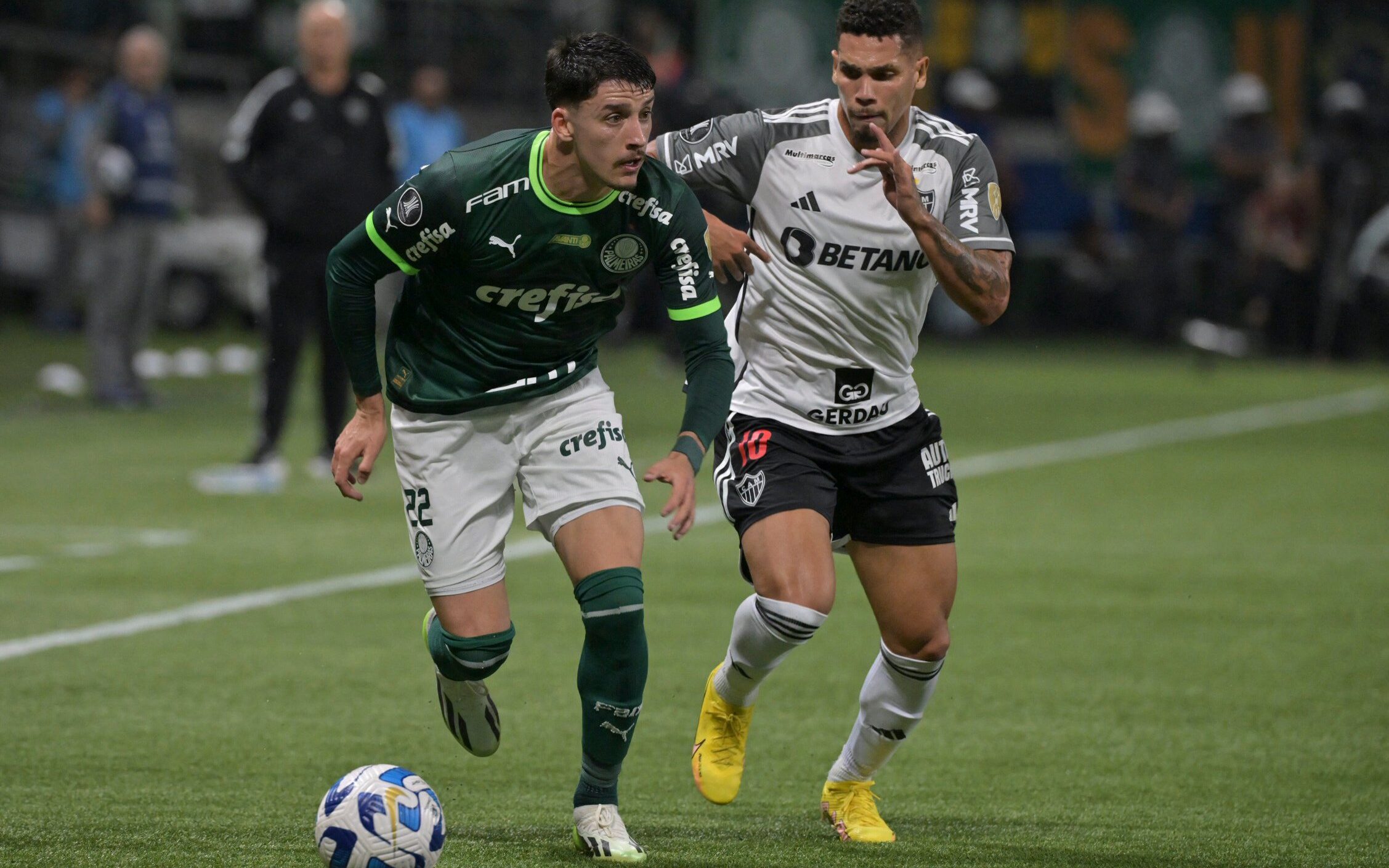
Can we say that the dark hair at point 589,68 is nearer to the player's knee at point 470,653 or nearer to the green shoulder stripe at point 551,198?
the green shoulder stripe at point 551,198

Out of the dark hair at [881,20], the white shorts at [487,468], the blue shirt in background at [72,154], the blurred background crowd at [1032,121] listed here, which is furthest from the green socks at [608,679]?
the blue shirt in background at [72,154]

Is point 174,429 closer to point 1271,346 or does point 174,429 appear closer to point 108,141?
point 108,141

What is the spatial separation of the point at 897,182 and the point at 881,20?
20.6 inches

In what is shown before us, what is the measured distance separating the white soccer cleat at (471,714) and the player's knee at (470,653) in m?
Answer: 0.06

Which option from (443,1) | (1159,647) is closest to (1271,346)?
(443,1)

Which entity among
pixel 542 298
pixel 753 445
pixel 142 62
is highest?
pixel 542 298

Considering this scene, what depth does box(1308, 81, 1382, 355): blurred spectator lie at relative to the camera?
946 inches

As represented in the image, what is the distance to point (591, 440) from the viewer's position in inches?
217

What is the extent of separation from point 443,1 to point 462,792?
72.4ft

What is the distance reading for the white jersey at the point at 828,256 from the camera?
5.81 meters

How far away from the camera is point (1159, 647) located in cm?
830

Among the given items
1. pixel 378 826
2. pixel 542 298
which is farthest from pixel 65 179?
pixel 378 826

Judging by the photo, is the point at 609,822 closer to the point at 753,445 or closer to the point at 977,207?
the point at 753,445

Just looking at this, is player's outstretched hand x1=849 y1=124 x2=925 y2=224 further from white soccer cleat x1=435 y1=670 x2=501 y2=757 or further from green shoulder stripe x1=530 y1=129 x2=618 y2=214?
white soccer cleat x1=435 y1=670 x2=501 y2=757
